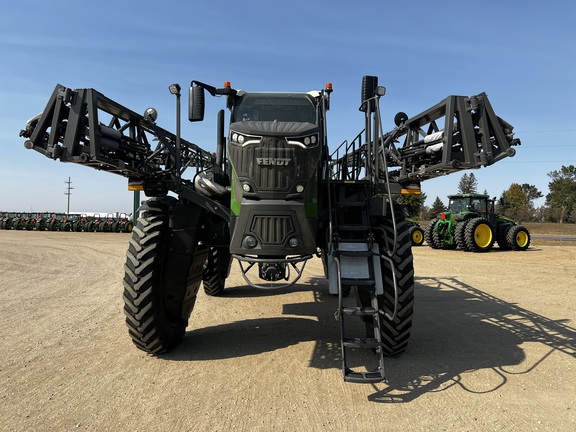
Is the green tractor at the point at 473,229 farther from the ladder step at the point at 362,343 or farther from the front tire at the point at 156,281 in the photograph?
the front tire at the point at 156,281

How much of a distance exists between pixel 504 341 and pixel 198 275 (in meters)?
4.14

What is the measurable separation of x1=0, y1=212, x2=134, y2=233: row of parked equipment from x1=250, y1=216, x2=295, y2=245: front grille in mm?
31176

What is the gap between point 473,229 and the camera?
18031 millimetres

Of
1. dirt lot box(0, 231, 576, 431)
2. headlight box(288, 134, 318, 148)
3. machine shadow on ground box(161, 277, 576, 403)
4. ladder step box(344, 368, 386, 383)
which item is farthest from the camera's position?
headlight box(288, 134, 318, 148)

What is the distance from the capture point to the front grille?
13.9ft

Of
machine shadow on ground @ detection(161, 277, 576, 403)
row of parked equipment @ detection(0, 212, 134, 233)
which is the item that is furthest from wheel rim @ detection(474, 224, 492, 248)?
row of parked equipment @ detection(0, 212, 134, 233)

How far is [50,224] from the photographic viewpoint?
1401 inches

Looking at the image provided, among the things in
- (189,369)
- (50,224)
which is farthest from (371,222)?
(50,224)

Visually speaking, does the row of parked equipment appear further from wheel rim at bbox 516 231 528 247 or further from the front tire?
the front tire

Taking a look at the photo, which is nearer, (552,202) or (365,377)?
(365,377)

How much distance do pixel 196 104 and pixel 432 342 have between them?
164 inches

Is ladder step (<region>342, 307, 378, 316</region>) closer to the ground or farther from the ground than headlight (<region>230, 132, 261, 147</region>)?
closer to the ground

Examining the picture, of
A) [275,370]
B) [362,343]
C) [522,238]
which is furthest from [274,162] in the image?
[522,238]

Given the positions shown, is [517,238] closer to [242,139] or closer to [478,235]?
[478,235]
